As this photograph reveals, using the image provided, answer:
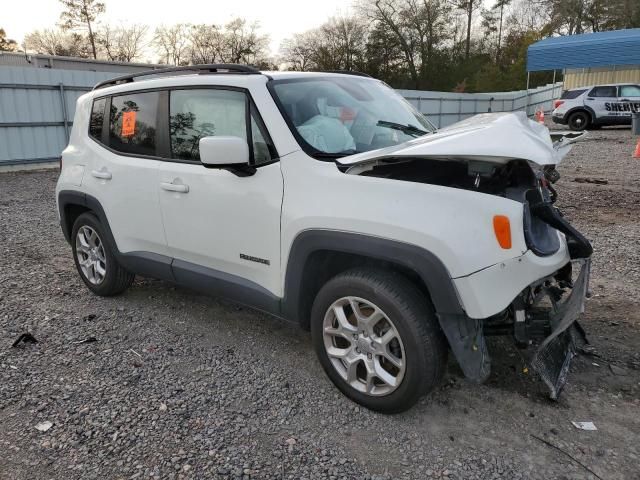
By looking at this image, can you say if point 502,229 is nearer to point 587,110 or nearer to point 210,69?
point 210,69

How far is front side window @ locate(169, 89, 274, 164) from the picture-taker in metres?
3.19

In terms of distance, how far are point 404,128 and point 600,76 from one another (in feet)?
102

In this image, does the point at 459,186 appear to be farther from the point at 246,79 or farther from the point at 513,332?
the point at 246,79

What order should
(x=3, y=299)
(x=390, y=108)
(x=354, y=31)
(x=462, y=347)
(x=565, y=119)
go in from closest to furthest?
(x=462, y=347), (x=390, y=108), (x=3, y=299), (x=565, y=119), (x=354, y=31)

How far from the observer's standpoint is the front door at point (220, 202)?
313cm

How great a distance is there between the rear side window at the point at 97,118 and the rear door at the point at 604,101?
68.0 feet

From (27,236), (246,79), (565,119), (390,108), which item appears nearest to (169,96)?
(246,79)

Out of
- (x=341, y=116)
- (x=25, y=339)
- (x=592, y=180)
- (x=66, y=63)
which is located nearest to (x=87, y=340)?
(x=25, y=339)

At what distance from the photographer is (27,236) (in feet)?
22.8

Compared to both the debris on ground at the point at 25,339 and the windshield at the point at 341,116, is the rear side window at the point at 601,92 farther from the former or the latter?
the debris on ground at the point at 25,339

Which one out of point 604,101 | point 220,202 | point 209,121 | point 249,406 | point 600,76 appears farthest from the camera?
point 600,76

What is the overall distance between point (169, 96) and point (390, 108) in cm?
161

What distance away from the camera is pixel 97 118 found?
437cm

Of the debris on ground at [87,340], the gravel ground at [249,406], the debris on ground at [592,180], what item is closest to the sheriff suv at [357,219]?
the gravel ground at [249,406]
